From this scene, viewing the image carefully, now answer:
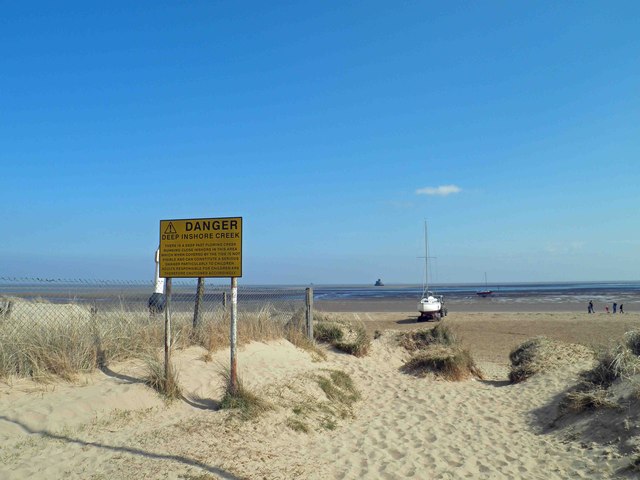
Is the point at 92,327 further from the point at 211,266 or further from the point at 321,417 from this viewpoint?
the point at 321,417

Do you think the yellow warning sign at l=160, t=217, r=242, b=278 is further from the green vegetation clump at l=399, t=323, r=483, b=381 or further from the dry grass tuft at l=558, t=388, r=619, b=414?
the green vegetation clump at l=399, t=323, r=483, b=381

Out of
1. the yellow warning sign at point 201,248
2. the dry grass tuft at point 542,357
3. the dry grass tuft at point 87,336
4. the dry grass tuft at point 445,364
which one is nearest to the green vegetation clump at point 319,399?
the dry grass tuft at point 87,336

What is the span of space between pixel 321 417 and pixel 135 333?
3402mm

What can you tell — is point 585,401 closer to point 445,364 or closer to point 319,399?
point 319,399

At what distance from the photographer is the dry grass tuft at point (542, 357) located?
1149 cm

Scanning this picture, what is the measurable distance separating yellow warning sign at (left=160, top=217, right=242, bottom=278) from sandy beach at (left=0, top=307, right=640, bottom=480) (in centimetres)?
171

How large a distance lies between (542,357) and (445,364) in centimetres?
207

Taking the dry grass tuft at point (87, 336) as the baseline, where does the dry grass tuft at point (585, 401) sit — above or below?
below

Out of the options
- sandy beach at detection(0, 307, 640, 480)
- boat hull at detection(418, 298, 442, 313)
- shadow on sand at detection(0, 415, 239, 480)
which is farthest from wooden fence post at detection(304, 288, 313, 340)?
boat hull at detection(418, 298, 442, 313)

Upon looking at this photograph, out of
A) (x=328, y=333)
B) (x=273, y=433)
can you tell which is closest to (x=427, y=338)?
(x=328, y=333)

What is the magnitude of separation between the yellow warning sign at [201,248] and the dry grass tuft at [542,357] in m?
7.15

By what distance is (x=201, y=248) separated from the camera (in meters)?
7.78

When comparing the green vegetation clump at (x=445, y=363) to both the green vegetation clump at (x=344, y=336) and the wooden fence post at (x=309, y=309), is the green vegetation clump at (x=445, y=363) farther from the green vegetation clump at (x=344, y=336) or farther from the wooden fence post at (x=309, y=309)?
the wooden fence post at (x=309, y=309)

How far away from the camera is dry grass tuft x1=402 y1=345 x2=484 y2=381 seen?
12.0m
